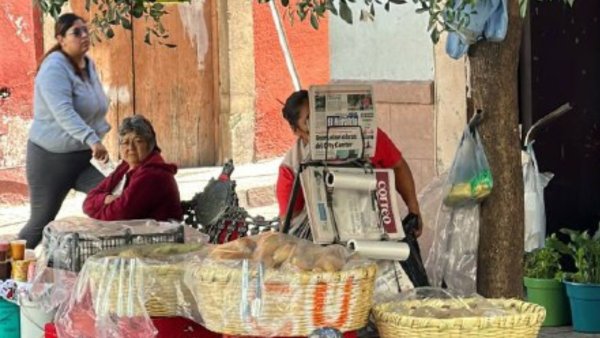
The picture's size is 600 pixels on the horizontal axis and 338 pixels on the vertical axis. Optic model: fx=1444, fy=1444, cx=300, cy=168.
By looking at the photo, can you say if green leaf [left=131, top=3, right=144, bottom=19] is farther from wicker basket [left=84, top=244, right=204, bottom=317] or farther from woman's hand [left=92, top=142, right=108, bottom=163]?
woman's hand [left=92, top=142, right=108, bottom=163]

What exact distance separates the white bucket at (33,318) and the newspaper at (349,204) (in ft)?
3.91

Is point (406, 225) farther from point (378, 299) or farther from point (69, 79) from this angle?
point (69, 79)

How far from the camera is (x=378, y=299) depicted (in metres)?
5.21

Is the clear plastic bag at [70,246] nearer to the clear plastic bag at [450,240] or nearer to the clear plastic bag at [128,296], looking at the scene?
the clear plastic bag at [128,296]

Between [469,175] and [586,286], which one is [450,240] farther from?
[586,286]

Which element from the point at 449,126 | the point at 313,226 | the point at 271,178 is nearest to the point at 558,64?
the point at 449,126

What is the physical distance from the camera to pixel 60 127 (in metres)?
8.41

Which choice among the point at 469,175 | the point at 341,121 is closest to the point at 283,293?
the point at 341,121

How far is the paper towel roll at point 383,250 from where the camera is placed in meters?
6.10

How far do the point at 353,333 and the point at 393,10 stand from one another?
4679 mm

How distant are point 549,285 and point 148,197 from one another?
7.19ft

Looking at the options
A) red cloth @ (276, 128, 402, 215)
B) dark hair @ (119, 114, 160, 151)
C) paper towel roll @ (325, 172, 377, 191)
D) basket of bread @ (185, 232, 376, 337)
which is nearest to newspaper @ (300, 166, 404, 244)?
paper towel roll @ (325, 172, 377, 191)

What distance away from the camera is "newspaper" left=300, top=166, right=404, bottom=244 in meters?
6.29

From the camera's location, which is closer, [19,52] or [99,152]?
[99,152]
